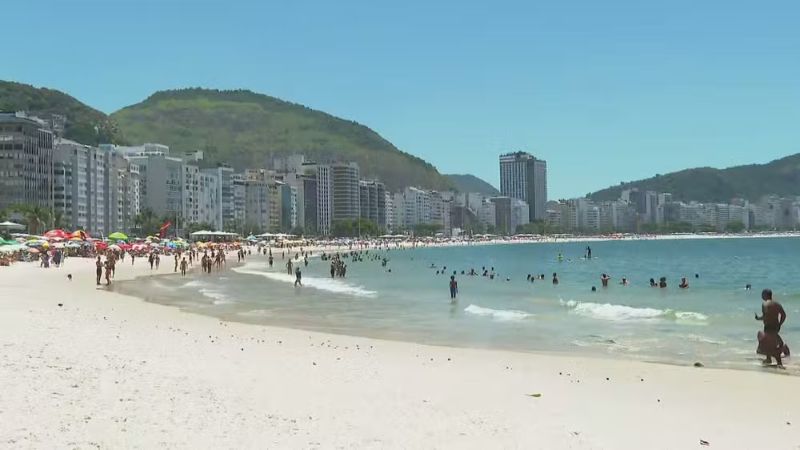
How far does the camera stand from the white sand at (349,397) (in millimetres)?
8172

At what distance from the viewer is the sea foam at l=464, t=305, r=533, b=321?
25266mm

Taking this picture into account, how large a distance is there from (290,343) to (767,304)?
10131 mm

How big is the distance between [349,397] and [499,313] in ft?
54.5

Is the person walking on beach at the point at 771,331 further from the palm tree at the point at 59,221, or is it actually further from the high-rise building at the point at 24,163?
the high-rise building at the point at 24,163

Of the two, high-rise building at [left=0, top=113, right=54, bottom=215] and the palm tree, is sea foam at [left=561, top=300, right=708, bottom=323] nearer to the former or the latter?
the palm tree

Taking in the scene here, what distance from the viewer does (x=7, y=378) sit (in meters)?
9.70

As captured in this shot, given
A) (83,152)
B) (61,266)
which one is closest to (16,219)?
(83,152)

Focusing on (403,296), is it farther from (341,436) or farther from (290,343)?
(341,436)

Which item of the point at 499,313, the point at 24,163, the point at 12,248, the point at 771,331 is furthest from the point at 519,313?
the point at 24,163

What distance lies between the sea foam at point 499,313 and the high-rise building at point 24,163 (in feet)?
344

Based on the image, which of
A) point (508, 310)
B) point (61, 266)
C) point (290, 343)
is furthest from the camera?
point (61, 266)

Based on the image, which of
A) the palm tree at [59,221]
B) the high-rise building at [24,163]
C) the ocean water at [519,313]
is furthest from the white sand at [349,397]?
the high-rise building at [24,163]

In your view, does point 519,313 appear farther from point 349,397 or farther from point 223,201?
point 223,201

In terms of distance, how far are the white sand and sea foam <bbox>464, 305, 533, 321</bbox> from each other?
8635 mm
